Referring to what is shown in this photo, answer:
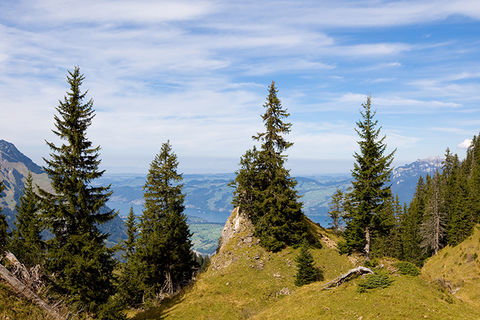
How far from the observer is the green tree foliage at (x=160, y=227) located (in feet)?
115

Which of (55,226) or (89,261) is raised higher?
(55,226)

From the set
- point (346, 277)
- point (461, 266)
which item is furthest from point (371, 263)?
point (461, 266)

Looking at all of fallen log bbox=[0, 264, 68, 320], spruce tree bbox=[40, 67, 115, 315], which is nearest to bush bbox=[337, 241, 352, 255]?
spruce tree bbox=[40, 67, 115, 315]

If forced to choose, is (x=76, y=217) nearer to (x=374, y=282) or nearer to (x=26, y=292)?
(x=26, y=292)

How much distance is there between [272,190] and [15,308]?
3107 cm

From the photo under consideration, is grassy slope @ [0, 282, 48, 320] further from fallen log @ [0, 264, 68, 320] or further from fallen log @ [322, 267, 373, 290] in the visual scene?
fallen log @ [322, 267, 373, 290]

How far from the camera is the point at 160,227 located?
117ft

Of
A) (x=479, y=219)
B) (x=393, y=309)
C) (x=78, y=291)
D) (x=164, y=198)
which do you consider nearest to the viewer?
(x=393, y=309)

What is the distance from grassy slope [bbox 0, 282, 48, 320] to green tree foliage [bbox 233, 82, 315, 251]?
28.9m

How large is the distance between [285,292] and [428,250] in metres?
65.3

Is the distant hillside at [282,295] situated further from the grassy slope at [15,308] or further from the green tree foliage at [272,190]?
the grassy slope at [15,308]

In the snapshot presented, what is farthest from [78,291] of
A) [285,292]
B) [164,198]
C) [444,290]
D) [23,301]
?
[444,290]

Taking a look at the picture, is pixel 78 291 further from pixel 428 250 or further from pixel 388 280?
pixel 428 250

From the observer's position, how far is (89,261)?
20734 mm
